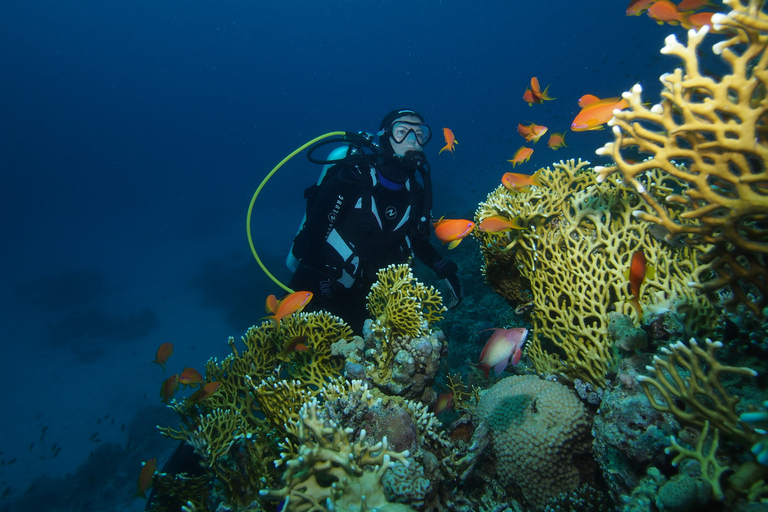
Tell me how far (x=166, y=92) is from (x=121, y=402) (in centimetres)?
14514

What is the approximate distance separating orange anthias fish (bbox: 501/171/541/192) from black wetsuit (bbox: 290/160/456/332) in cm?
205

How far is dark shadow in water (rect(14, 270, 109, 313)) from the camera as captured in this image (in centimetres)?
2567

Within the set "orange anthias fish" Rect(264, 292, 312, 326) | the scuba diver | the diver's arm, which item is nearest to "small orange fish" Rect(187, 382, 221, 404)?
"orange anthias fish" Rect(264, 292, 312, 326)

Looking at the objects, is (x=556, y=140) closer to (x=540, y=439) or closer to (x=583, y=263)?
(x=583, y=263)

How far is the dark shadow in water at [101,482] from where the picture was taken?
413 inches

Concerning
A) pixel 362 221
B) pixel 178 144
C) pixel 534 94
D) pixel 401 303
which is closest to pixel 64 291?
pixel 362 221

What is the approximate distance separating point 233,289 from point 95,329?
31.8 ft

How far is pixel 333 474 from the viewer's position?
179 centimetres

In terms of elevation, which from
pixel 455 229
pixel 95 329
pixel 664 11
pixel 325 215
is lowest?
pixel 455 229

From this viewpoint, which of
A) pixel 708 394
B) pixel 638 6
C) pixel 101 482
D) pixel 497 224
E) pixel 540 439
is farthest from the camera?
pixel 101 482

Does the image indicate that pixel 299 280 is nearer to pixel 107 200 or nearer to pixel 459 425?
pixel 459 425

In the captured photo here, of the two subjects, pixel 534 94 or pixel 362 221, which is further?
pixel 362 221

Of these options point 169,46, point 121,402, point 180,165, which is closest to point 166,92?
point 169,46

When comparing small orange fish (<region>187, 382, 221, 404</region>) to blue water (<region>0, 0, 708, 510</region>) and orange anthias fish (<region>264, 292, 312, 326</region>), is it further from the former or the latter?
blue water (<region>0, 0, 708, 510</region>)
